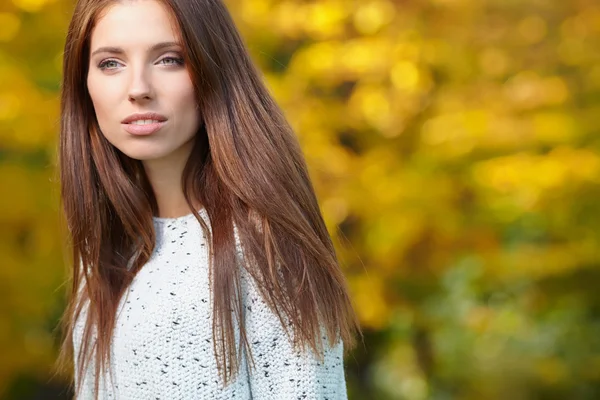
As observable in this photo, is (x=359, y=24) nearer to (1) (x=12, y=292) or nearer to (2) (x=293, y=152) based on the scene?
(1) (x=12, y=292)

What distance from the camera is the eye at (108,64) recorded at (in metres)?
1.66

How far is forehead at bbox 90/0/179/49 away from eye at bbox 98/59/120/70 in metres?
0.04

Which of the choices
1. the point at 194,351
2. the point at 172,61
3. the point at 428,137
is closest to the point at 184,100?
the point at 172,61

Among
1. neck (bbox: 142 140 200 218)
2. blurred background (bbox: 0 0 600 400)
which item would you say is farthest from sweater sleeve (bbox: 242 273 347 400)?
blurred background (bbox: 0 0 600 400)

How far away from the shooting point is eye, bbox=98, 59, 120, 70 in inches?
65.4

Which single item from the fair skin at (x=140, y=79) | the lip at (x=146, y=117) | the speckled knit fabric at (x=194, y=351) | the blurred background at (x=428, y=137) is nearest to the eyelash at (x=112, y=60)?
the fair skin at (x=140, y=79)

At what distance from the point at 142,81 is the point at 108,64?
0.36 ft

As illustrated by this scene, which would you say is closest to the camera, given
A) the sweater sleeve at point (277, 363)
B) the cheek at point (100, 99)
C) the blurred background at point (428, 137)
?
the sweater sleeve at point (277, 363)

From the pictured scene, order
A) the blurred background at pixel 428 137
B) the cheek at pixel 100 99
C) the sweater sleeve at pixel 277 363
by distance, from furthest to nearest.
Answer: the blurred background at pixel 428 137 < the cheek at pixel 100 99 < the sweater sleeve at pixel 277 363

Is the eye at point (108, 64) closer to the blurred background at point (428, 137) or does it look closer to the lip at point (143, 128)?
the lip at point (143, 128)

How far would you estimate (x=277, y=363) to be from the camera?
158 centimetres

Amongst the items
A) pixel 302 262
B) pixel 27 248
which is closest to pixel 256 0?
pixel 27 248

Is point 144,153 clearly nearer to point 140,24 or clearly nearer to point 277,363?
point 140,24

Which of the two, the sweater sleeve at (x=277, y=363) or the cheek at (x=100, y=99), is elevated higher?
the cheek at (x=100, y=99)
